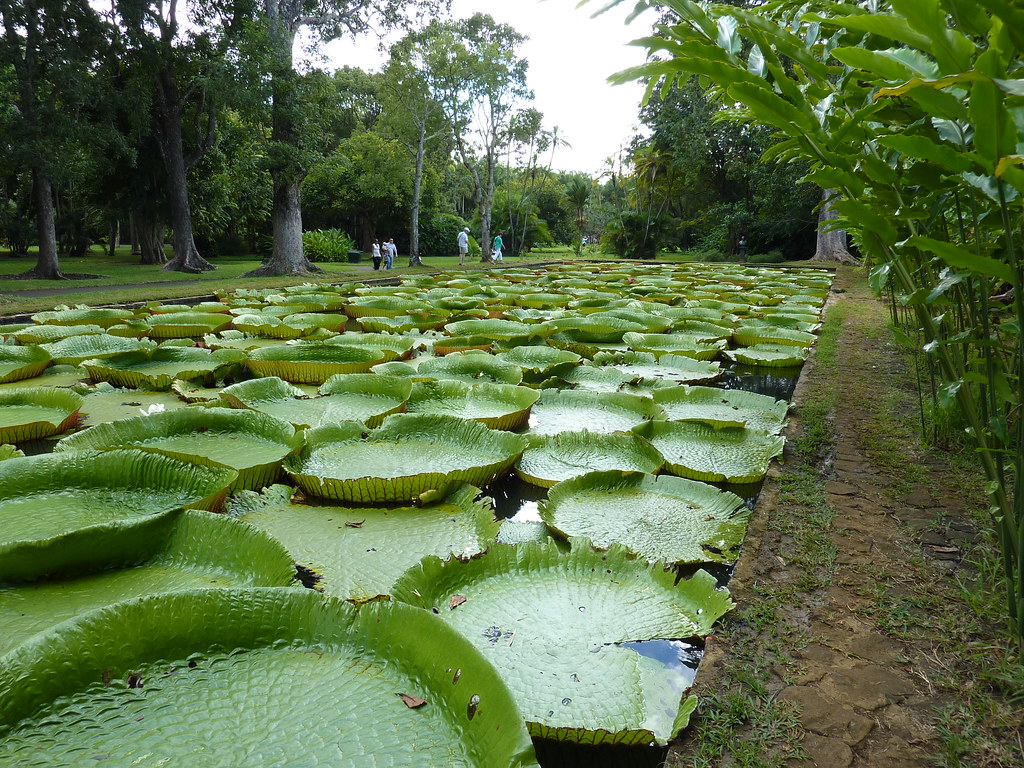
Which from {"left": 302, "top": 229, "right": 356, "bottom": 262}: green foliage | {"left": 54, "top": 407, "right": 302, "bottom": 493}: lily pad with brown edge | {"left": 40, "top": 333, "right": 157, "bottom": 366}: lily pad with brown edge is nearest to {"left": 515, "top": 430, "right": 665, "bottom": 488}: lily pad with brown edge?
{"left": 54, "top": 407, "right": 302, "bottom": 493}: lily pad with brown edge

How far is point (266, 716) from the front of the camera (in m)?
1.00

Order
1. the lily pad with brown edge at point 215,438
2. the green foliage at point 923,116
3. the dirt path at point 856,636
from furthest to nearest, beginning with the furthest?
the lily pad with brown edge at point 215,438
the dirt path at point 856,636
the green foliage at point 923,116

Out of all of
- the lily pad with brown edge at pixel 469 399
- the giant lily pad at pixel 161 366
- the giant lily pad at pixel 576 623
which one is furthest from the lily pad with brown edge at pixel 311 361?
the giant lily pad at pixel 576 623

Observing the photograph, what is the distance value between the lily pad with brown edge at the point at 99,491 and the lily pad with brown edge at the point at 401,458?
0.31m

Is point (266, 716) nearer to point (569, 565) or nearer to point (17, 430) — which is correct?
point (569, 565)

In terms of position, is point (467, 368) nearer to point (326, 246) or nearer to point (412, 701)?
point (412, 701)

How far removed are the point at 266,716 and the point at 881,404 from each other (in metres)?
3.10

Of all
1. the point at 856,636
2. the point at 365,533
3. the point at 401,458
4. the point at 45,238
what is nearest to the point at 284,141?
the point at 45,238

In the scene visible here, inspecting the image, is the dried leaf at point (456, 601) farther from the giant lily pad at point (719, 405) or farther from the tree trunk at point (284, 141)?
the tree trunk at point (284, 141)

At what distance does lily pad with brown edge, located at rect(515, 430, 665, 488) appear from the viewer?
7.38 ft

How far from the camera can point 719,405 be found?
10.4ft

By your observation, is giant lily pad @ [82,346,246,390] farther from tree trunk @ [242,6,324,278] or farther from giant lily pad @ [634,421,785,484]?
tree trunk @ [242,6,324,278]

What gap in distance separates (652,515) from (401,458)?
38.5 inches

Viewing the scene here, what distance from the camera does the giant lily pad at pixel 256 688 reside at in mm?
919
